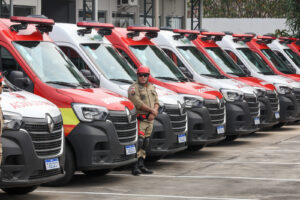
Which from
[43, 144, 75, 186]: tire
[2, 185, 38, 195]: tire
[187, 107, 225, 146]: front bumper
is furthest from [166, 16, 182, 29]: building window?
[2, 185, 38, 195]: tire

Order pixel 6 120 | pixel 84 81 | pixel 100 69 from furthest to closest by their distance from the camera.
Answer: pixel 100 69, pixel 84 81, pixel 6 120

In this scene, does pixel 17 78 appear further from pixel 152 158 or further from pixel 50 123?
pixel 152 158

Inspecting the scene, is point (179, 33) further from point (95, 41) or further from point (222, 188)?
point (222, 188)

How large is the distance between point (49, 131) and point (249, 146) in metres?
8.04

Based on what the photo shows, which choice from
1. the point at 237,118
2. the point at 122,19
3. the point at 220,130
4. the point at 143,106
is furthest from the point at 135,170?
the point at 122,19

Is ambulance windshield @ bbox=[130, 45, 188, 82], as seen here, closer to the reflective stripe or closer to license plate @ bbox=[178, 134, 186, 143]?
license plate @ bbox=[178, 134, 186, 143]

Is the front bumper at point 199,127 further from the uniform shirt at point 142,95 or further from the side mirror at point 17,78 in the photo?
the side mirror at point 17,78

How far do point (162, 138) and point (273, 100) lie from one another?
22.5 feet

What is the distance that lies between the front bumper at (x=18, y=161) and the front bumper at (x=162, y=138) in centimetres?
367

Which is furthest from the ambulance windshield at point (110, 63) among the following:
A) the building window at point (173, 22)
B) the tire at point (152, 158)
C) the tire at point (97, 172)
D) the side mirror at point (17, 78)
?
the building window at point (173, 22)

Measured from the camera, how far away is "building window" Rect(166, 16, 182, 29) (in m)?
42.5

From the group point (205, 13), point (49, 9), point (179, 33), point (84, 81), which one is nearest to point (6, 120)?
point (84, 81)

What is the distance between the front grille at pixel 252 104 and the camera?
17484 mm

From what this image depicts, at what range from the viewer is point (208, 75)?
17.6 meters
